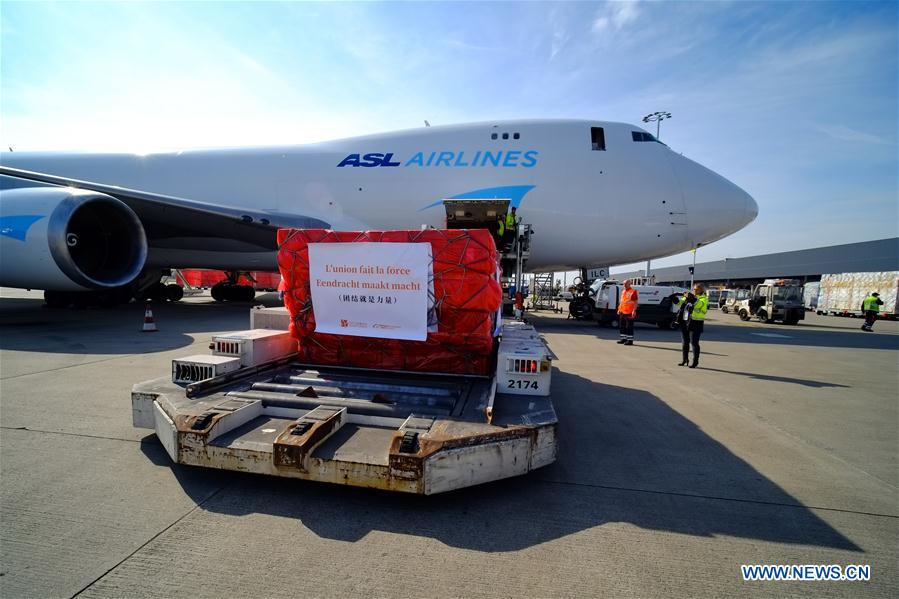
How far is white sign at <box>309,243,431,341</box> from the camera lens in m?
3.47

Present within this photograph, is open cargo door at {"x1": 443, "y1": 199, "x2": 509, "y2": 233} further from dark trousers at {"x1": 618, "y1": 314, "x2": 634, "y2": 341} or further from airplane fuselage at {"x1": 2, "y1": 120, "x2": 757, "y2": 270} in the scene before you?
dark trousers at {"x1": 618, "y1": 314, "x2": 634, "y2": 341}

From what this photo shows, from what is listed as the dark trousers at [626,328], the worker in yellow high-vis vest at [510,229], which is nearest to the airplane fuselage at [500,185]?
the worker in yellow high-vis vest at [510,229]

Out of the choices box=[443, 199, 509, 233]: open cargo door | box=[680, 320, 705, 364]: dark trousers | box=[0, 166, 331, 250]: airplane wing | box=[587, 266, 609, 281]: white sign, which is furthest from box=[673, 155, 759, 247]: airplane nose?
box=[0, 166, 331, 250]: airplane wing

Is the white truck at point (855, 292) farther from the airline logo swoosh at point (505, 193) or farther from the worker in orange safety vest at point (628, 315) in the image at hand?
the airline logo swoosh at point (505, 193)

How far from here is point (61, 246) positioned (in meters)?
7.77

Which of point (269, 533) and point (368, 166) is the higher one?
point (368, 166)

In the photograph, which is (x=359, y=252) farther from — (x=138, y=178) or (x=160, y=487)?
(x=138, y=178)

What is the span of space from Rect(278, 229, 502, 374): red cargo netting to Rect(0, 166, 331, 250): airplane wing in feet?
28.5

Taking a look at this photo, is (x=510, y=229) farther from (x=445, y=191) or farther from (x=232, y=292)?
(x=232, y=292)

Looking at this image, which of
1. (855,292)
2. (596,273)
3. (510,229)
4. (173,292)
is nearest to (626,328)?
(510,229)

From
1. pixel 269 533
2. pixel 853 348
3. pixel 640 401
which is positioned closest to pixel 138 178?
pixel 269 533

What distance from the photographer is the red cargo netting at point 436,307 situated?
3.40m

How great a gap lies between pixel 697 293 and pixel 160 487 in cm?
818

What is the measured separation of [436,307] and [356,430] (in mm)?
1352
